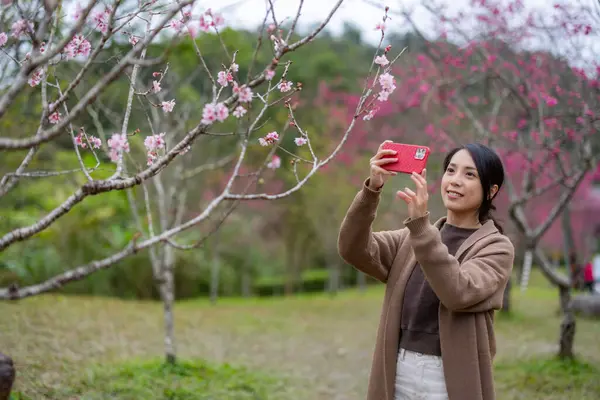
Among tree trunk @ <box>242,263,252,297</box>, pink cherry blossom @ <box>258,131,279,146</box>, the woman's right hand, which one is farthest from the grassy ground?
tree trunk @ <box>242,263,252,297</box>

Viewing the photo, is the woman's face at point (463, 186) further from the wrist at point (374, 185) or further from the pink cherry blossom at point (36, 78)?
the pink cherry blossom at point (36, 78)

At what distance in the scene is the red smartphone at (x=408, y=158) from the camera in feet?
6.55

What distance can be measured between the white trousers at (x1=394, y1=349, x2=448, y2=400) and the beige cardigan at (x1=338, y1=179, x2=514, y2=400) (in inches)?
1.3

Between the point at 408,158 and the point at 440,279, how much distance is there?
0.42m

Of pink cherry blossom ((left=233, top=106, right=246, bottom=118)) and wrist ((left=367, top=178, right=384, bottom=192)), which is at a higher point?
pink cherry blossom ((left=233, top=106, right=246, bottom=118))

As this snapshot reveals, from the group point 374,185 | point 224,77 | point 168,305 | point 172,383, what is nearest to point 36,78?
point 224,77

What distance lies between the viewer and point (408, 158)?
203 cm

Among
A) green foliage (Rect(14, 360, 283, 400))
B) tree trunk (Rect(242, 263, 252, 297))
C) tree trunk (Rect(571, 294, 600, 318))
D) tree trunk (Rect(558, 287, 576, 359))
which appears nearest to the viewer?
green foliage (Rect(14, 360, 283, 400))

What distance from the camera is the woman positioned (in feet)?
6.33

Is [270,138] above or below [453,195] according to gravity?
above

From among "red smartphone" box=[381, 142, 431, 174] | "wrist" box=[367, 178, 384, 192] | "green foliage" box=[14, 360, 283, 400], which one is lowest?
"green foliage" box=[14, 360, 283, 400]

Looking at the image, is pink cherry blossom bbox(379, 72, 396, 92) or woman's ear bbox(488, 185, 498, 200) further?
pink cherry blossom bbox(379, 72, 396, 92)

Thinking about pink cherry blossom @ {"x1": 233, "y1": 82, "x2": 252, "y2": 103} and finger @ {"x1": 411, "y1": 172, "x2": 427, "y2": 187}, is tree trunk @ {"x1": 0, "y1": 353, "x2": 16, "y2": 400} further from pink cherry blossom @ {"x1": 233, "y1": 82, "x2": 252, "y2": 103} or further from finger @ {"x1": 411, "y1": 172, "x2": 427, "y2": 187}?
finger @ {"x1": 411, "y1": 172, "x2": 427, "y2": 187}

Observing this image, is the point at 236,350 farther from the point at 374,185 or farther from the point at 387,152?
the point at 387,152
